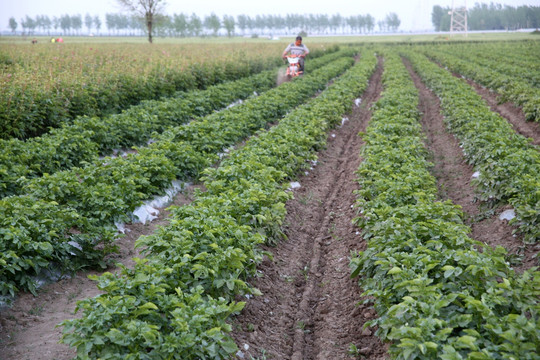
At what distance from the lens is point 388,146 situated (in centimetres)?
928

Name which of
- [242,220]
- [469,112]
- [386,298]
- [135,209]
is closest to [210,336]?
[386,298]

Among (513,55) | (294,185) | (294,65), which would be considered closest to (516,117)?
(294,65)

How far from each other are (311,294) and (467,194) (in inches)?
184

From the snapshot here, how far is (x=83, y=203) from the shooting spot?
661 centimetres

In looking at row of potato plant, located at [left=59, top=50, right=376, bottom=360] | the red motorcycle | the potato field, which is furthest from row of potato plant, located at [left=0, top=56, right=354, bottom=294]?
the red motorcycle

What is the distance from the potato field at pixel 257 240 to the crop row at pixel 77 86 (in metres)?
0.11

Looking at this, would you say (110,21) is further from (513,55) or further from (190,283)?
(190,283)

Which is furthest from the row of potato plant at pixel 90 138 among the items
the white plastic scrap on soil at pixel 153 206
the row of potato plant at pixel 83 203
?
the white plastic scrap on soil at pixel 153 206

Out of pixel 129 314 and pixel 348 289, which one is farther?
pixel 348 289

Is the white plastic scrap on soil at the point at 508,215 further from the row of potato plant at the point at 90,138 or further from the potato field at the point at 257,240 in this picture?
the row of potato plant at the point at 90,138

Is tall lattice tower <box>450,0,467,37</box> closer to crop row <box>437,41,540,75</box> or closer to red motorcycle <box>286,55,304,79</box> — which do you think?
crop row <box>437,41,540,75</box>

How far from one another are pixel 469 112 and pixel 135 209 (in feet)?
32.0

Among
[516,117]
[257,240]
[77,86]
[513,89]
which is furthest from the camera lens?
[513,89]

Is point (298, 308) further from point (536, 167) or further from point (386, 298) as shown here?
point (536, 167)
